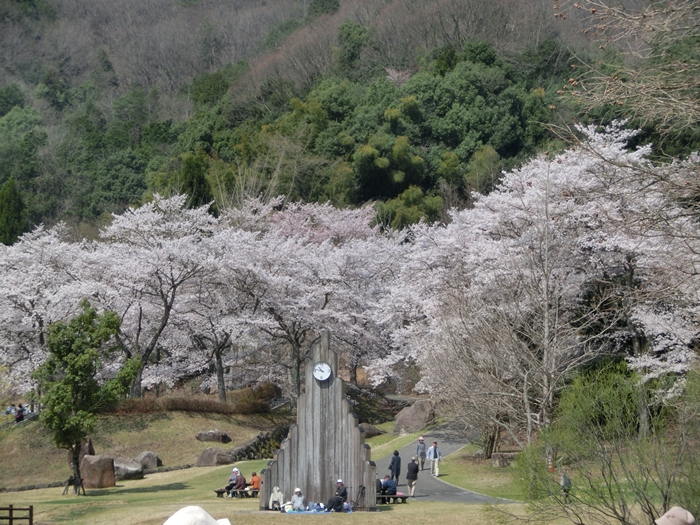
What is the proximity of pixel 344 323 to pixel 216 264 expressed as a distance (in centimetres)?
650

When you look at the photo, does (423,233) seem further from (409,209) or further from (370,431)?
(409,209)

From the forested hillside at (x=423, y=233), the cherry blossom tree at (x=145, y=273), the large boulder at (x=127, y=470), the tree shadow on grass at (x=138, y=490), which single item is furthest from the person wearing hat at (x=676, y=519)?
the cherry blossom tree at (x=145, y=273)

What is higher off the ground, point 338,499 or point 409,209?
point 409,209

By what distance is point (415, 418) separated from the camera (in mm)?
34125

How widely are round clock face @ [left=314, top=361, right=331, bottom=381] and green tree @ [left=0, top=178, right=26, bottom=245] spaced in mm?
49665

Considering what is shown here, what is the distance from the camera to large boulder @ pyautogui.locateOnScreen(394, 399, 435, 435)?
3400 centimetres

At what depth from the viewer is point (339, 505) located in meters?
19.0

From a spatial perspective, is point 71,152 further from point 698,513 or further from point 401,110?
point 698,513

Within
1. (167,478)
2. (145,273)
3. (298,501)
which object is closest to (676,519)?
(298,501)

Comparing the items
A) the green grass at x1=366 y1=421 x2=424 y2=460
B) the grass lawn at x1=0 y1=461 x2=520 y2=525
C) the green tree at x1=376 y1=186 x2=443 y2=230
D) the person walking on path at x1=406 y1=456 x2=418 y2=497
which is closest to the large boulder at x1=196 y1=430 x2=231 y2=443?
the grass lawn at x1=0 y1=461 x2=520 y2=525

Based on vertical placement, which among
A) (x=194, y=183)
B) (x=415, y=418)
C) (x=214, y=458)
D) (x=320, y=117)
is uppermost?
(x=320, y=117)

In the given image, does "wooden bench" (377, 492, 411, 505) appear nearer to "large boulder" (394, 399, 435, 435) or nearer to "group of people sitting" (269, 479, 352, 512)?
"group of people sitting" (269, 479, 352, 512)

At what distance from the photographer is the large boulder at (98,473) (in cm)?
2598

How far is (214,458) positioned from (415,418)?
8.32 meters
